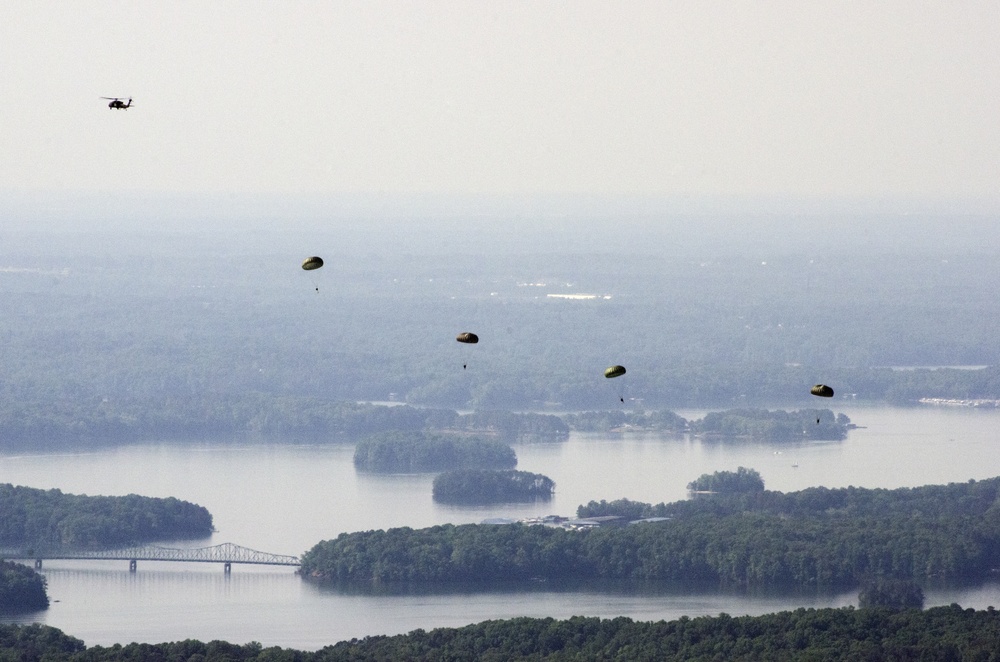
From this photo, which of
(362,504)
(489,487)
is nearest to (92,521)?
(362,504)

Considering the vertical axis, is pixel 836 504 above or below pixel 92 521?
above

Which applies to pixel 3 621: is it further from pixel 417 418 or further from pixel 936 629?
pixel 417 418

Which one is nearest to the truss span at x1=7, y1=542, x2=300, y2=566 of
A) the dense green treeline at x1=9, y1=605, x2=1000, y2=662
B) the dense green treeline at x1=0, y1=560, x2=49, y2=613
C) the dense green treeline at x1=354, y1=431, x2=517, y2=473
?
the dense green treeline at x1=0, y1=560, x2=49, y2=613

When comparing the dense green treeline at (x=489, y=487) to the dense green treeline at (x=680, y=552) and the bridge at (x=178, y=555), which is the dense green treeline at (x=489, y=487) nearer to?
the dense green treeline at (x=680, y=552)

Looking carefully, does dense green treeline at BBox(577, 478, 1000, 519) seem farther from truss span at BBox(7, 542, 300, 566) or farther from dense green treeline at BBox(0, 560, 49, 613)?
dense green treeline at BBox(0, 560, 49, 613)

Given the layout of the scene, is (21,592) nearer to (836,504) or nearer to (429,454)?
(836,504)
